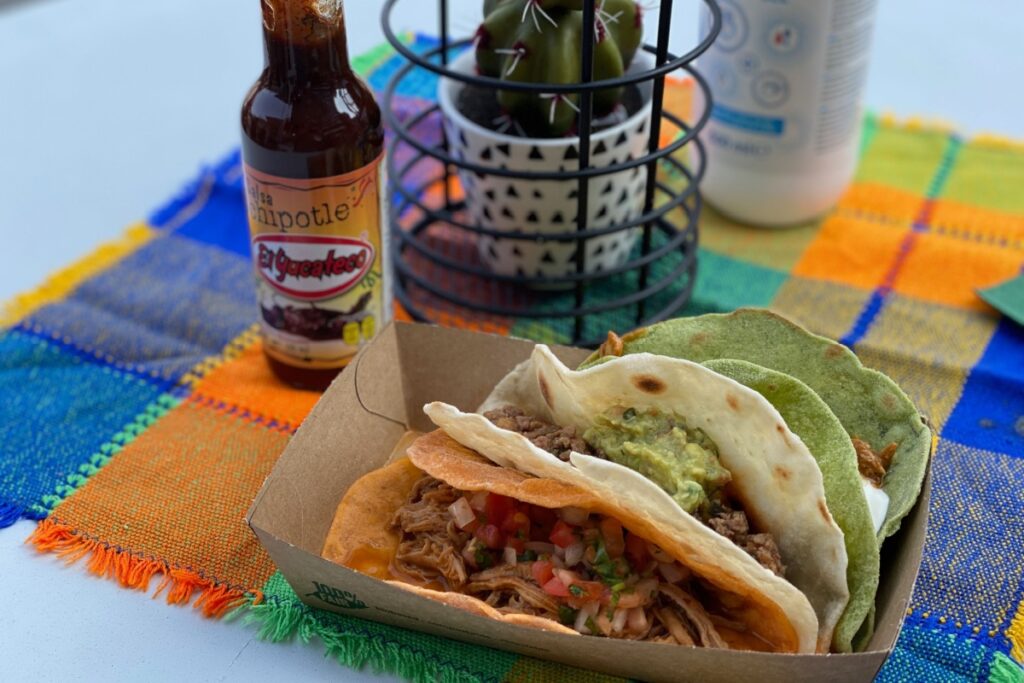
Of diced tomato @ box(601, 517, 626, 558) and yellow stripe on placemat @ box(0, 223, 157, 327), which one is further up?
diced tomato @ box(601, 517, 626, 558)

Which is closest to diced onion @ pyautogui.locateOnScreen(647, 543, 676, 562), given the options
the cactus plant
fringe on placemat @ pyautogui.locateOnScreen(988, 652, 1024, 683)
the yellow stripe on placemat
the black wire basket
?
fringe on placemat @ pyautogui.locateOnScreen(988, 652, 1024, 683)

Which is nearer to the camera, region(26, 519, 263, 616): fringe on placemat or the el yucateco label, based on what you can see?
region(26, 519, 263, 616): fringe on placemat

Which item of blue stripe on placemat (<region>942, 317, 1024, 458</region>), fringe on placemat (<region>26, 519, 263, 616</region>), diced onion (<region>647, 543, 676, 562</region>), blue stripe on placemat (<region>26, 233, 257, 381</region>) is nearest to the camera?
diced onion (<region>647, 543, 676, 562</region>)

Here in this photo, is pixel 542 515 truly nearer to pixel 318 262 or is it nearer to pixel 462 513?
pixel 462 513

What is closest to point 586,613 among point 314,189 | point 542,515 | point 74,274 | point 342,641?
point 542,515

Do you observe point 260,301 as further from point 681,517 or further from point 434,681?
point 681,517

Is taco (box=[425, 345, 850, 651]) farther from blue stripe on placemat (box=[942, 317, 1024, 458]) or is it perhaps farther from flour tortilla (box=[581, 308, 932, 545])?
blue stripe on placemat (box=[942, 317, 1024, 458])
